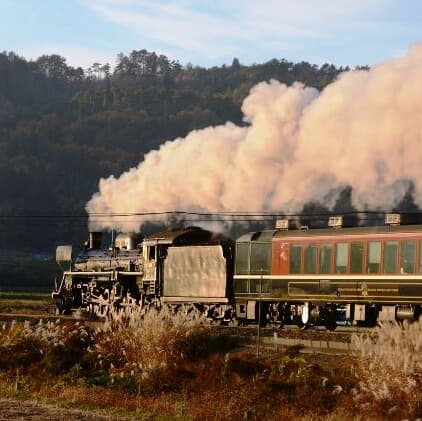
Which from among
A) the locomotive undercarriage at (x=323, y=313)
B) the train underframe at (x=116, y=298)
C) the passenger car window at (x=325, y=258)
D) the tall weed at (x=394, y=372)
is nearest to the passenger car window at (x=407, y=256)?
the locomotive undercarriage at (x=323, y=313)

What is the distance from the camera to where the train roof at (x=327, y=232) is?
31.5m

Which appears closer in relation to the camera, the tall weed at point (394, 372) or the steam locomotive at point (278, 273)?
the tall weed at point (394, 372)

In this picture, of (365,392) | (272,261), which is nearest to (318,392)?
(365,392)

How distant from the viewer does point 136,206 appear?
56.1m

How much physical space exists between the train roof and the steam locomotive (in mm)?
45

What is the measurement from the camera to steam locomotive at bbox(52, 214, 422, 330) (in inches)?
1241

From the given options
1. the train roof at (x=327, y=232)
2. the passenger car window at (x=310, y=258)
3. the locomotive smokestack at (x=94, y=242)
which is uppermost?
the train roof at (x=327, y=232)

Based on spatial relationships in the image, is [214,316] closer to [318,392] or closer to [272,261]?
[272,261]

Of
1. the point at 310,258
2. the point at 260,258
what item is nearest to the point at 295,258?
the point at 310,258

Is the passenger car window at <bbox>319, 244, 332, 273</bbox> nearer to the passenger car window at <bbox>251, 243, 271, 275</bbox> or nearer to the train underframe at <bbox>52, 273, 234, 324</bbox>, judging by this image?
the passenger car window at <bbox>251, 243, 271, 275</bbox>

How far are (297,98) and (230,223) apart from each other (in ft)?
25.8

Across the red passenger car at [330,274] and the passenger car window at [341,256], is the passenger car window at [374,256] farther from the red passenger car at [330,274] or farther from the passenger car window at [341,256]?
the passenger car window at [341,256]

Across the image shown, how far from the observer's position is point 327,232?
34125 mm

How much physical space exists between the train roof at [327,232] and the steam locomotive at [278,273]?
0.15 feet
